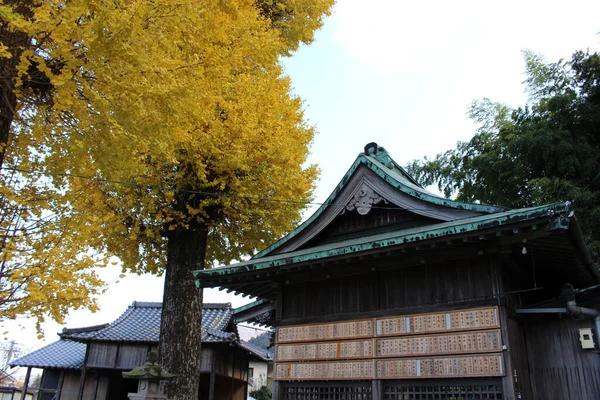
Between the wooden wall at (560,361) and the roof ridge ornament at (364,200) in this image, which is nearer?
the wooden wall at (560,361)

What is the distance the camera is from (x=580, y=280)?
29.8ft

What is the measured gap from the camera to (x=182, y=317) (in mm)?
10695

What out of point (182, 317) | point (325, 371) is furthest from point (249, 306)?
point (325, 371)

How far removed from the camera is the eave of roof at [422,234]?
5902 mm

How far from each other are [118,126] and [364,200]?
4.65 m

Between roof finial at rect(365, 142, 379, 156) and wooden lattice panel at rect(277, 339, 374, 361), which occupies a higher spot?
roof finial at rect(365, 142, 379, 156)

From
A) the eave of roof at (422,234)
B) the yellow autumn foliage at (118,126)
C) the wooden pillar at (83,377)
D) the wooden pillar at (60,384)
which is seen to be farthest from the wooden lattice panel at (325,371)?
the wooden pillar at (60,384)

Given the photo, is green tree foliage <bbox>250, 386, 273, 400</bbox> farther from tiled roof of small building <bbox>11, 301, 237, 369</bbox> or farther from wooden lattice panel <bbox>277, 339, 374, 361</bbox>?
wooden lattice panel <bbox>277, 339, 374, 361</bbox>

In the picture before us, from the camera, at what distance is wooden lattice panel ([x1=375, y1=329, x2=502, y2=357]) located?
679cm

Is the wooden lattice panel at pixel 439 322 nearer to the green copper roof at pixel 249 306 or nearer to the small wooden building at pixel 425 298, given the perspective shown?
the small wooden building at pixel 425 298

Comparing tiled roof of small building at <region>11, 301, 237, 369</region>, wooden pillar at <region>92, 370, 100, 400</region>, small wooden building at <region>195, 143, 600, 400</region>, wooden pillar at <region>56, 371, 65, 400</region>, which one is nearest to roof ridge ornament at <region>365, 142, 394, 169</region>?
small wooden building at <region>195, 143, 600, 400</region>

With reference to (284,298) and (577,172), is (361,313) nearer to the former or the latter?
(284,298)

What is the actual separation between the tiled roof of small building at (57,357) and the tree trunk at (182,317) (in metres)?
11.6

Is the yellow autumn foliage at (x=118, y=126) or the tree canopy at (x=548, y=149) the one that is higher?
the tree canopy at (x=548, y=149)
